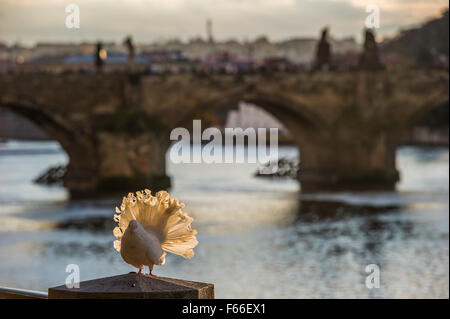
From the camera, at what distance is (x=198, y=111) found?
4544 centimetres

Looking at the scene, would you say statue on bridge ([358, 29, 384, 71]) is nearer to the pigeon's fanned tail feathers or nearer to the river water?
the river water

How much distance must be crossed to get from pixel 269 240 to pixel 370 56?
63.5 feet

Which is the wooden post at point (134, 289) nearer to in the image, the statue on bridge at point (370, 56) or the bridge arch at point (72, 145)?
the bridge arch at point (72, 145)

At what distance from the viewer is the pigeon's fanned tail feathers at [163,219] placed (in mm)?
3352

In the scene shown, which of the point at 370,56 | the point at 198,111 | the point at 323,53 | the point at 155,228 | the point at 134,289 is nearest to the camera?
the point at 134,289

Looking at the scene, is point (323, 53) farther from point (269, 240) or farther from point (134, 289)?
point (134, 289)

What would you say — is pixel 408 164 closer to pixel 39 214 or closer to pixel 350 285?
pixel 39 214

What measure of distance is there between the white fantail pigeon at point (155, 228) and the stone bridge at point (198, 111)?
39.0m

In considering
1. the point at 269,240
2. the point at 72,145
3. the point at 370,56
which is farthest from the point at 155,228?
the point at 370,56

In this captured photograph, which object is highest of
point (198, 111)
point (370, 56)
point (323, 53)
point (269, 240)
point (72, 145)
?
point (323, 53)

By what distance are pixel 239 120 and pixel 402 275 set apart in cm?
6613

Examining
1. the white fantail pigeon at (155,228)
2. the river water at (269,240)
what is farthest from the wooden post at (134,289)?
the river water at (269,240)
